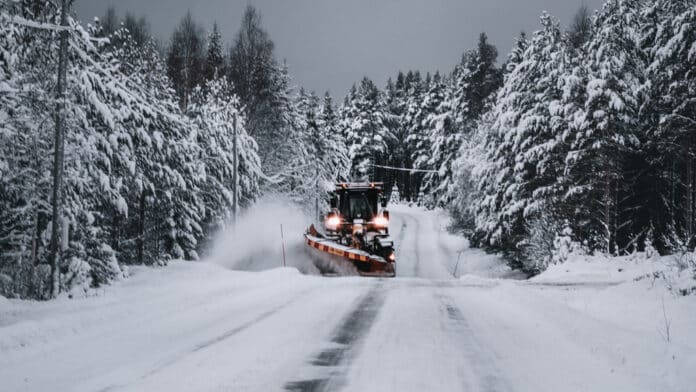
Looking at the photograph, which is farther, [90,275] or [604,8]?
[604,8]

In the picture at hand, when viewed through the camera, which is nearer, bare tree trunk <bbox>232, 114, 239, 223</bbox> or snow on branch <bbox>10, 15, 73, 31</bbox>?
snow on branch <bbox>10, 15, 73, 31</bbox>

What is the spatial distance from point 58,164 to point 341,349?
29.3ft

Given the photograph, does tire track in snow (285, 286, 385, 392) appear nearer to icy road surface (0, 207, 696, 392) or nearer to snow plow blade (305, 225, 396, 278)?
icy road surface (0, 207, 696, 392)

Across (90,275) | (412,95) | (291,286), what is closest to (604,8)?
(291,286)

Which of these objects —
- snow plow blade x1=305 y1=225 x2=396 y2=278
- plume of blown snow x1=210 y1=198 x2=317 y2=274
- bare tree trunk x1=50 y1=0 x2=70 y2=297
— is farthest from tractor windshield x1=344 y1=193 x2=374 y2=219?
bare tree trunk x1=50 y1=0 x2=70 y2=297

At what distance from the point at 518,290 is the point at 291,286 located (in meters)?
5.03

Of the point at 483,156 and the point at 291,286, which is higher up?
the point at 483,156

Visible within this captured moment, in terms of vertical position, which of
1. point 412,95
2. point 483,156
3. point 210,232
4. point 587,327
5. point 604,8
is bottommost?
point 587,327

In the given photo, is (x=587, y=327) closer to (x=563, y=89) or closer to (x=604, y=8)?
(x=563, y=89)

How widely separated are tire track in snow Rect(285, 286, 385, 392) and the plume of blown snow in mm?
12700

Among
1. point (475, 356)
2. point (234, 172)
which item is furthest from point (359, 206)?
point (475, 356)

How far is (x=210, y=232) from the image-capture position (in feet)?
90.5

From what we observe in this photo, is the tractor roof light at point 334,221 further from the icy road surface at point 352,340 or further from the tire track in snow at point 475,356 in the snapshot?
the tire track in snow at point 475,356

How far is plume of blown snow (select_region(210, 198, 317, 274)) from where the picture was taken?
27.5 metres
